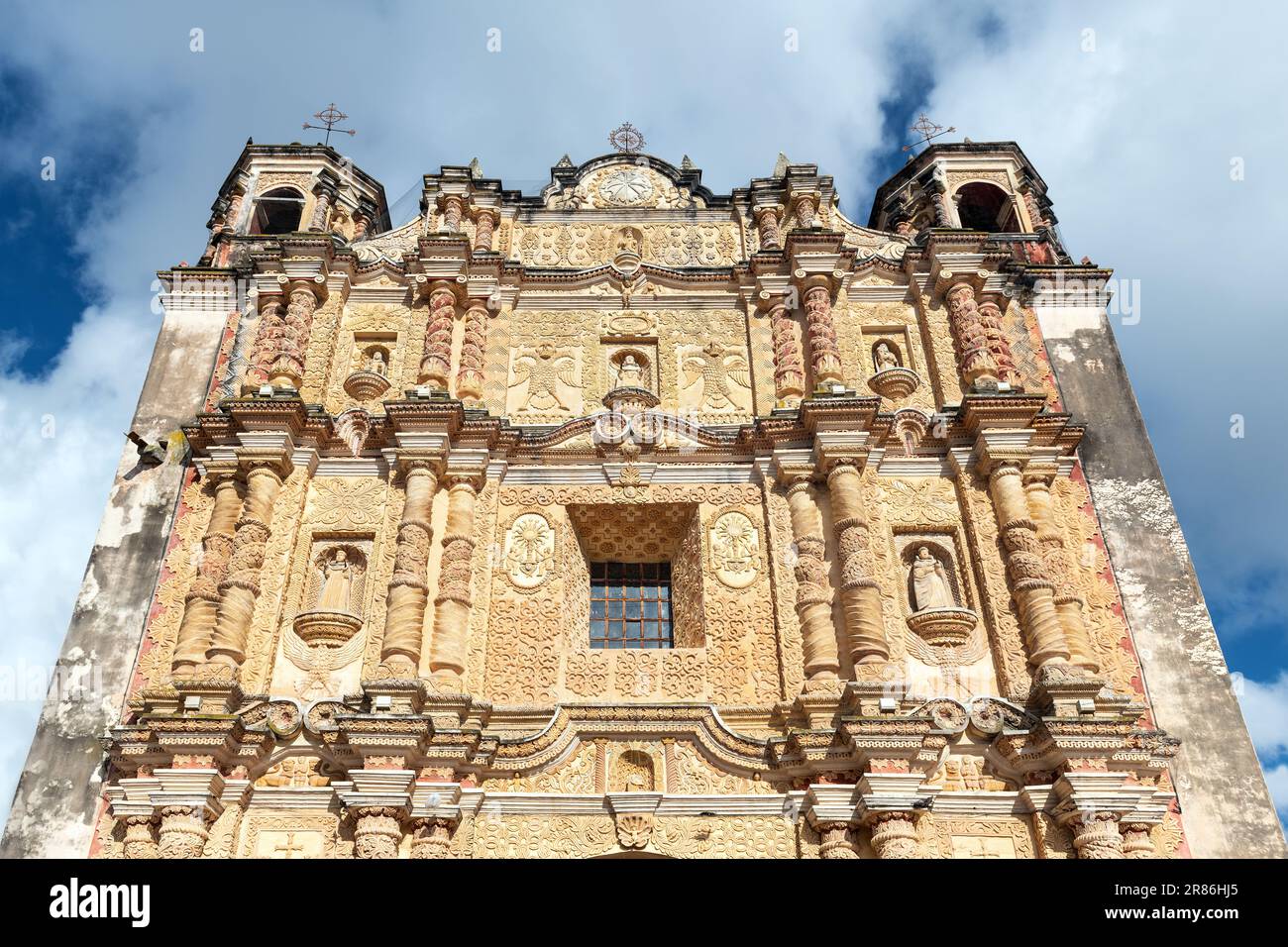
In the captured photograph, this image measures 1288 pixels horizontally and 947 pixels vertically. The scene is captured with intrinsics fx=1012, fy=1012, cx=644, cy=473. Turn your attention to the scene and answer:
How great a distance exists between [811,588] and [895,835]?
2978mm

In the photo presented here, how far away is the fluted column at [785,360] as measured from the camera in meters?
13.8

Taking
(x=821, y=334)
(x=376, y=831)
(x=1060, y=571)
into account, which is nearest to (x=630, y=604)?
(x=376, y=831)

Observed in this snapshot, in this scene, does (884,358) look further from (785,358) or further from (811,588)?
(811,588)

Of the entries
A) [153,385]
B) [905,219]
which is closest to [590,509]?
[153,385]

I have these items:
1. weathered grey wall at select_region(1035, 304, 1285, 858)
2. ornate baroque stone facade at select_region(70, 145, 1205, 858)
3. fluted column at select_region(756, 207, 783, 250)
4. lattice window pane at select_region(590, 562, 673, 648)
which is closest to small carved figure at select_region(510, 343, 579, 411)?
ornate baroque stone facade at select_region(70, 145, 1205, 858)

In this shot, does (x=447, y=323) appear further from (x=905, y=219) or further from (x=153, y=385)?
(x=905, y=219)

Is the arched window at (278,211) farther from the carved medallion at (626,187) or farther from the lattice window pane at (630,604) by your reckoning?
the lattice window pane at (630,604)

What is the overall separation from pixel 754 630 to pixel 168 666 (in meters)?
6.67

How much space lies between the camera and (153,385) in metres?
14.1

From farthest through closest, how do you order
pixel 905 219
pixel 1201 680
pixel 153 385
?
1. pixel 905 219
2. pixel 153 385
3. pixel 1201 680

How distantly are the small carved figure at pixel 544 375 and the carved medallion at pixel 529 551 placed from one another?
1.94m

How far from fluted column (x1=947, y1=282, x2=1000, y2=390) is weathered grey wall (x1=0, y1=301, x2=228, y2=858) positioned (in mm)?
10552

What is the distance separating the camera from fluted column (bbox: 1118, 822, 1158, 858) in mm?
9805

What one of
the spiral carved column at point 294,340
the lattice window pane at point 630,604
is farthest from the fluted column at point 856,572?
the spiral carved column at point 294,340
